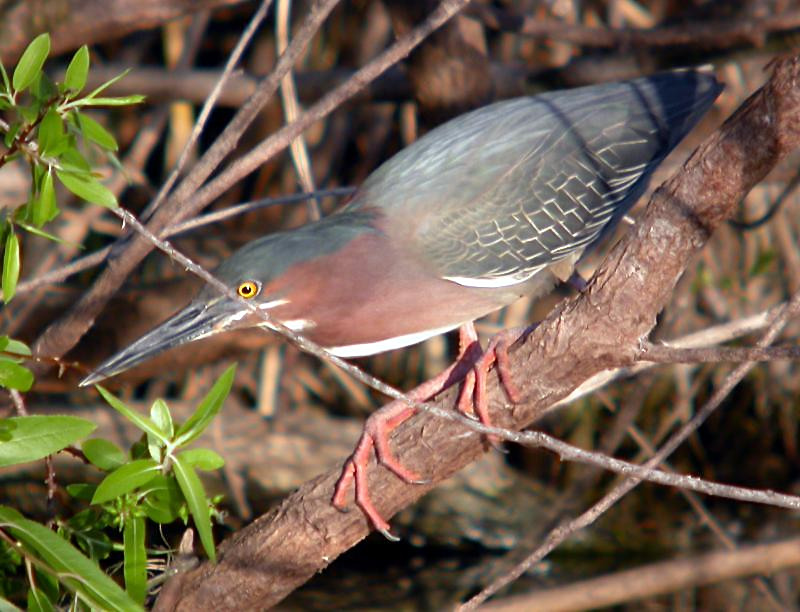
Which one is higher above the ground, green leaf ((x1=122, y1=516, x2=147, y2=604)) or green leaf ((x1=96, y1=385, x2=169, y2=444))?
green leaf ((x1=96, y1=385, x2=169, y2=444))

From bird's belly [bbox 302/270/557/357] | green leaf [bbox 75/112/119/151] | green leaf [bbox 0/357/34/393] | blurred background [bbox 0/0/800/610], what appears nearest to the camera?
green leaf [bbox 0/357/34/393]

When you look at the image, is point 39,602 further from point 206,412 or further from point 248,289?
point 248,289

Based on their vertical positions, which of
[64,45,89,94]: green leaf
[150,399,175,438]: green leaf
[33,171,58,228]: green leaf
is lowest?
[150,399,175,438]: green leaf

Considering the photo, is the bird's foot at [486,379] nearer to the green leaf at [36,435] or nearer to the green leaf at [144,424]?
the green leaf at [144,424]

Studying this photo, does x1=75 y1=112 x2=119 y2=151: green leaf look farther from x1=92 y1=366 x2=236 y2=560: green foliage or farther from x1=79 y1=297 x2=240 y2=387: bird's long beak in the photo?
x1=79 y1=297 x2=240 y2=387: bird's long beak

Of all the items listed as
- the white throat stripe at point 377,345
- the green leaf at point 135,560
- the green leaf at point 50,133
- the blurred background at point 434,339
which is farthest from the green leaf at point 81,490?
the blurred background at point 434,339

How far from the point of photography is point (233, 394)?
4.57 metres

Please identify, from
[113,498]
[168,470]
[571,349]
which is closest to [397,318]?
[571,349]

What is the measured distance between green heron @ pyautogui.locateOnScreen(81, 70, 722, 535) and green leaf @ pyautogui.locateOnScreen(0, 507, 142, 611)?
77 cm

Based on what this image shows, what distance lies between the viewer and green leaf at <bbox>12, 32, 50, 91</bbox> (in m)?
1.59

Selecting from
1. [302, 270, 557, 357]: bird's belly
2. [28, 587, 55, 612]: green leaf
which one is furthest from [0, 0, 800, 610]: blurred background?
[28, 587, 55, 612]: green leaf

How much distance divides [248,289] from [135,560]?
0.77 meters

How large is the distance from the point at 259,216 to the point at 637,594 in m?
2.80

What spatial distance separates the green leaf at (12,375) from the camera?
156 centimetres
